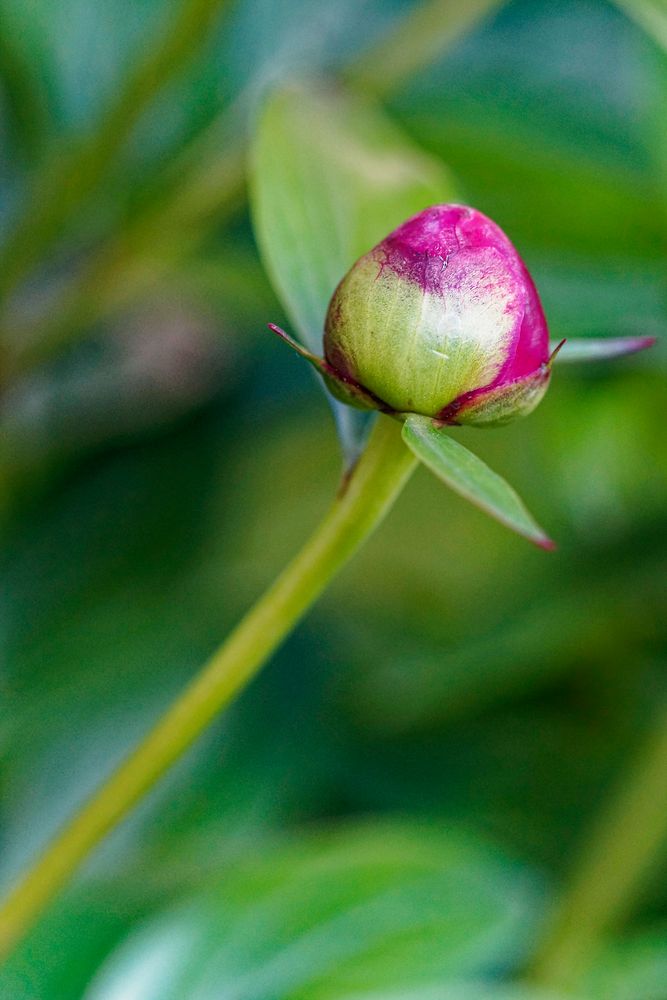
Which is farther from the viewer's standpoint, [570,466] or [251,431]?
[251,431]

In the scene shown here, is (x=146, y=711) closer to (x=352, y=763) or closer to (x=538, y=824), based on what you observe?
(x=352, y=763)

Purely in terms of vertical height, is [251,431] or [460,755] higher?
[251,431]

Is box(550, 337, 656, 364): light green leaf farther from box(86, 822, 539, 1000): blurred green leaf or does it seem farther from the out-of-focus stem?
the out-of-focus stem

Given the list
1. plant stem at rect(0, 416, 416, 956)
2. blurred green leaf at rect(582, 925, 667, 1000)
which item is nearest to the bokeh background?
blurred green leaf at rect(582, 925, 667, 1000)

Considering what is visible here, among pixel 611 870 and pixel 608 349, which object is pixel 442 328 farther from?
pixel 611 870

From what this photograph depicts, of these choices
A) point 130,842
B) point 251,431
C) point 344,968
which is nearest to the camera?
point 344,968

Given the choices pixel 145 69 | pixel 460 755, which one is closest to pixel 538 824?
pixel 460 755
